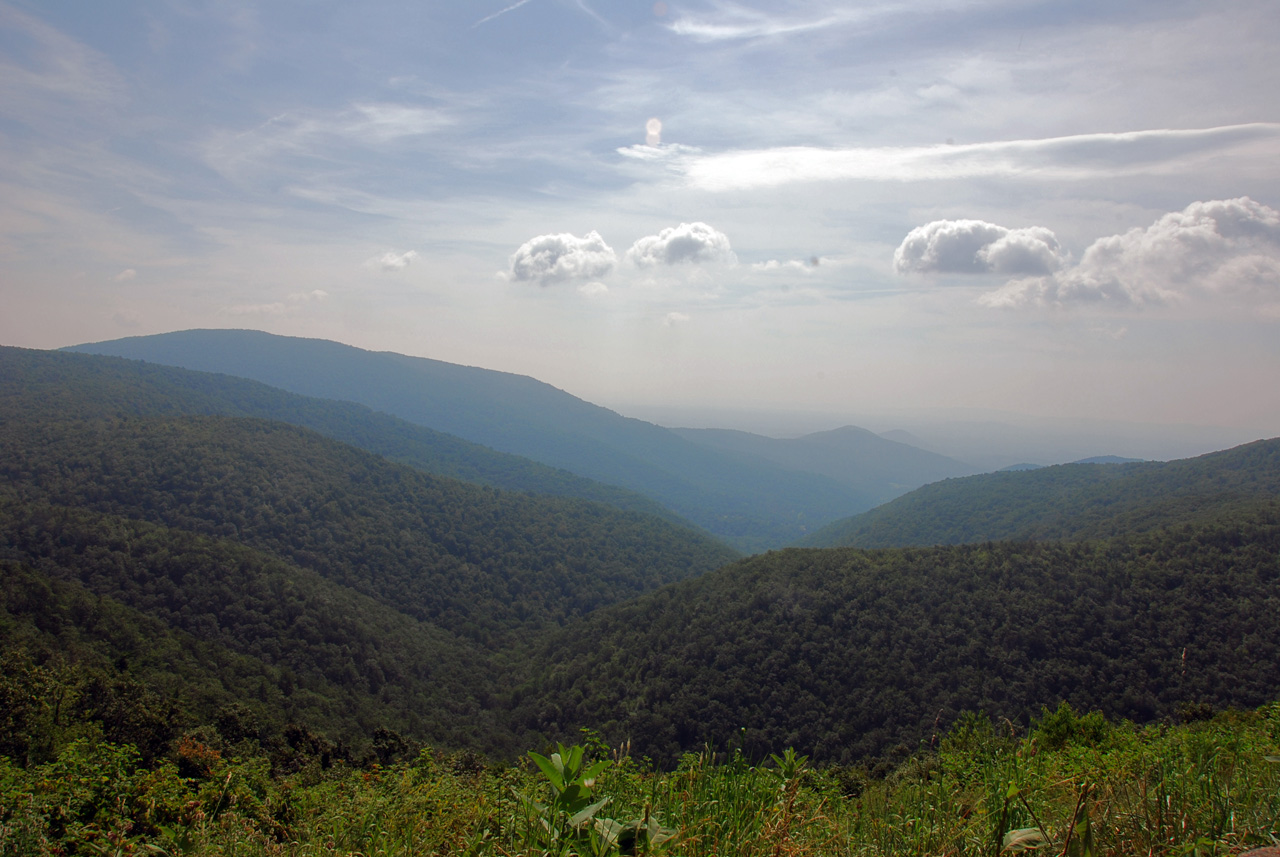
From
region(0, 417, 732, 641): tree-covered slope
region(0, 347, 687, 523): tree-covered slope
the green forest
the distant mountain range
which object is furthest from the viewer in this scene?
region(0, 347, 687, 523): tree-covered slope

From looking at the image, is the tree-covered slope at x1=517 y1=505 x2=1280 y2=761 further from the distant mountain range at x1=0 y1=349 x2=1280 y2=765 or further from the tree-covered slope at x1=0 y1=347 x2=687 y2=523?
the tree-covered slope at x1=0 y1=347 x2=687 y2=523

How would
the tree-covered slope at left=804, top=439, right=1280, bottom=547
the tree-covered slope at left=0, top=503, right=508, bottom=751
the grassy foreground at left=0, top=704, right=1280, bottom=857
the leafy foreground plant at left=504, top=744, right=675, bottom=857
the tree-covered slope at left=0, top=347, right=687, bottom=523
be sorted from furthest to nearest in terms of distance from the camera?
1. the tree-covered slope at left=0, top=347, right=687, bottom=523
2. the tree-covered slope at left=804, top=439, right=1280, bottom=547
3. the tree-covered slope at left=0, top=503, right=508, bottom=751
4. the grassy foreground at left=0, top=704, right=1280, bottom=857
5. the leafy foreground plant at left=504, top=744, right=675, bottom=857

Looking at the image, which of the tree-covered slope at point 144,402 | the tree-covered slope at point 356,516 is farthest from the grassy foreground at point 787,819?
the tree-covered slope at point 144,402

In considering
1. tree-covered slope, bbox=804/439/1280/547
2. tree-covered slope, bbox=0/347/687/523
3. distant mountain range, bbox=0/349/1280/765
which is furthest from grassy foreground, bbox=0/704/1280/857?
tree-covered slope, bbox=0/347/687/523

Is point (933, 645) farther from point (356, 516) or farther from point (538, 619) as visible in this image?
point (356, 516)

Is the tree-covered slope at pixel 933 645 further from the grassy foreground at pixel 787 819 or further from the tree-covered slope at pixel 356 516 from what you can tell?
the tree-covered slope at pixel 356 516

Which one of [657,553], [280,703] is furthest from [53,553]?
[657,553]

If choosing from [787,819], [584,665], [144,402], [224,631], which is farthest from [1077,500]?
[144,402]
